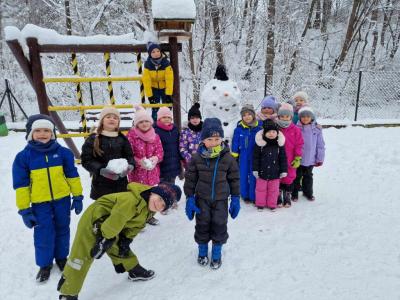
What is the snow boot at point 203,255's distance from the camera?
332cm

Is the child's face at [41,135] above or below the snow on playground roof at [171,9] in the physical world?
below

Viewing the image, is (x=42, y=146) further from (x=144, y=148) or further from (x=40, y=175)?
(x=144, y=148)

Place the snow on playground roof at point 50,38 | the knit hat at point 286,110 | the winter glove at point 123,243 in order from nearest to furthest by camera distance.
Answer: the winter glove at point 123,243 → the knit hat at point 286,110 → the snow on playground roof at point 50,38

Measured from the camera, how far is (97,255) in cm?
258

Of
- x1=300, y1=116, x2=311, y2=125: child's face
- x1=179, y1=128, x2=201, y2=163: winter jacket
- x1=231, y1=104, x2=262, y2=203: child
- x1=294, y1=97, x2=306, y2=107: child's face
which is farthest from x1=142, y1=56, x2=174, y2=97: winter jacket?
x1=300, y1=116, x2=311, y2=125: child's face

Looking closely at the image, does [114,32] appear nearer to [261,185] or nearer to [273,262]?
[261,185]

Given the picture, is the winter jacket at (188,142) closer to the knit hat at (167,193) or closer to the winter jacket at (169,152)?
the winter jacket at (169,152)

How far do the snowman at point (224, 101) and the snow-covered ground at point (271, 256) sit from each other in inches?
48.3

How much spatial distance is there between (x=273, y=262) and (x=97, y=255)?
172 centimetres

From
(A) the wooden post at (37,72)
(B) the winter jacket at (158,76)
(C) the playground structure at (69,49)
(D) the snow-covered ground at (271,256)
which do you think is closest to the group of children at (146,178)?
(D) the snow-covered ground at (271,256)

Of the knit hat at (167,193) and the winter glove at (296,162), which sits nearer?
the knit hat at (167,193)

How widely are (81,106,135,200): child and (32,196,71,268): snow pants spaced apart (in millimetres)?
408

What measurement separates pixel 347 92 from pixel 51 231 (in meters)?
13.0

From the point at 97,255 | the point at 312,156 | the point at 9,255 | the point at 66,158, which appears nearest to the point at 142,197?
the point at 97,255
